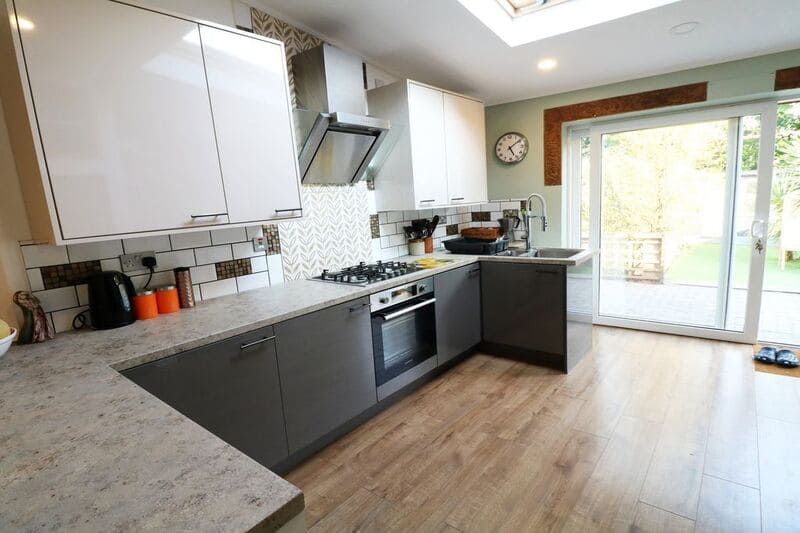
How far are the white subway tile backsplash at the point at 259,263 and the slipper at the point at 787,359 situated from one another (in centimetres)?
361

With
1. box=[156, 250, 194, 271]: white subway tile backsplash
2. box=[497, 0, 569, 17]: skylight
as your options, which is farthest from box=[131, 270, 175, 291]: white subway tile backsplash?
box=[497, 0, 569, 17]: skylight

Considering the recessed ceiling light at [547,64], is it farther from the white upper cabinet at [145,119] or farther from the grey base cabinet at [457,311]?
the white upper cabinet at [145,119]

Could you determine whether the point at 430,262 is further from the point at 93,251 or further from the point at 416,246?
the point at 93,251

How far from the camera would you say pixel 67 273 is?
5.51 ft

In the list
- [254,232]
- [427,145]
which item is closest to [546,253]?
[427,145]

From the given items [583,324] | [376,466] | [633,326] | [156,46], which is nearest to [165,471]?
[376,466]

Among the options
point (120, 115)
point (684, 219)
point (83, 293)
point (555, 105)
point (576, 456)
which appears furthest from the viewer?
point (555, 105)

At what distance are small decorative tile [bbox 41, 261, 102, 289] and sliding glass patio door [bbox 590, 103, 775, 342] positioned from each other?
12.6ft

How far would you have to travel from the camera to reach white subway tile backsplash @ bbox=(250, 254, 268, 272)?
7.46 ft

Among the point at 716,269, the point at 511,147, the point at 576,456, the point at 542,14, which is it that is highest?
the point at 542,14

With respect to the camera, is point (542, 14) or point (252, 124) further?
point (542, 14)

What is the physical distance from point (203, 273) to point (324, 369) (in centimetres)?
83

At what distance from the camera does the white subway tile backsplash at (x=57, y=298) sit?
1624 millimetres

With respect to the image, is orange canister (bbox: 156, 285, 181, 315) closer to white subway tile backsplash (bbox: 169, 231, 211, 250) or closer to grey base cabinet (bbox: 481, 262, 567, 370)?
white subway tile backsplash (bbox: 169, 231, 211, 250)
